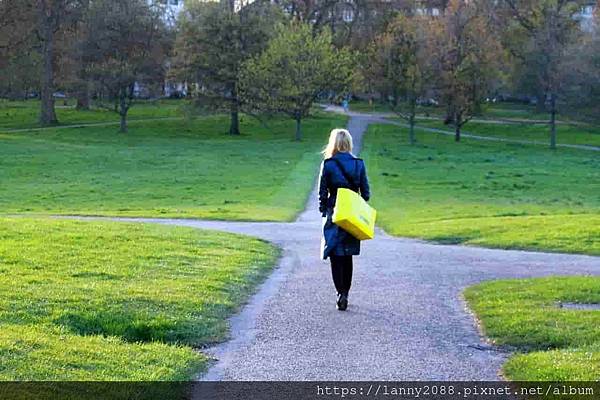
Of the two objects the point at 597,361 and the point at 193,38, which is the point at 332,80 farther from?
the point at 597,361

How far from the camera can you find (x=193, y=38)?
64250mm

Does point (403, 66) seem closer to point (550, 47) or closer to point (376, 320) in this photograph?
point (550, 47)

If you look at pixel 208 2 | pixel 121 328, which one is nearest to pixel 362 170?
pixel 121 328

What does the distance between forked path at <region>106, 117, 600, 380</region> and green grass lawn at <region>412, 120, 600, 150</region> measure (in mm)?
51567

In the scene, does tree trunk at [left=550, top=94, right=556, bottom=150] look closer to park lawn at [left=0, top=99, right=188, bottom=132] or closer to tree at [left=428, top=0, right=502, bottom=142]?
Result: tree at [left=428, top=0, right=502, bottom=142]

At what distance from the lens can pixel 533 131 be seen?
2719 inches

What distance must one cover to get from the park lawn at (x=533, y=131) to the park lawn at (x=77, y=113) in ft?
70.5

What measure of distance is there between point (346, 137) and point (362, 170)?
413mm

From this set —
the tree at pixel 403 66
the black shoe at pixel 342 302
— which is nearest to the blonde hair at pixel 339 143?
the black shoe at pixel 342 302

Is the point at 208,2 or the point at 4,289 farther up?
the point at 208,2

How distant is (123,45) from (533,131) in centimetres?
2993

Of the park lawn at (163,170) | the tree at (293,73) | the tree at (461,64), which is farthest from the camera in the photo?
the tree at (461,64)

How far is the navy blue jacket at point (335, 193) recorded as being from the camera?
412 inches

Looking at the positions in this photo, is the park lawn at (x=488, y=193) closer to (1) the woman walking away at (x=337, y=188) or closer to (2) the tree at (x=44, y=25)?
(1) the woman walking away at (x=337, y=188)
